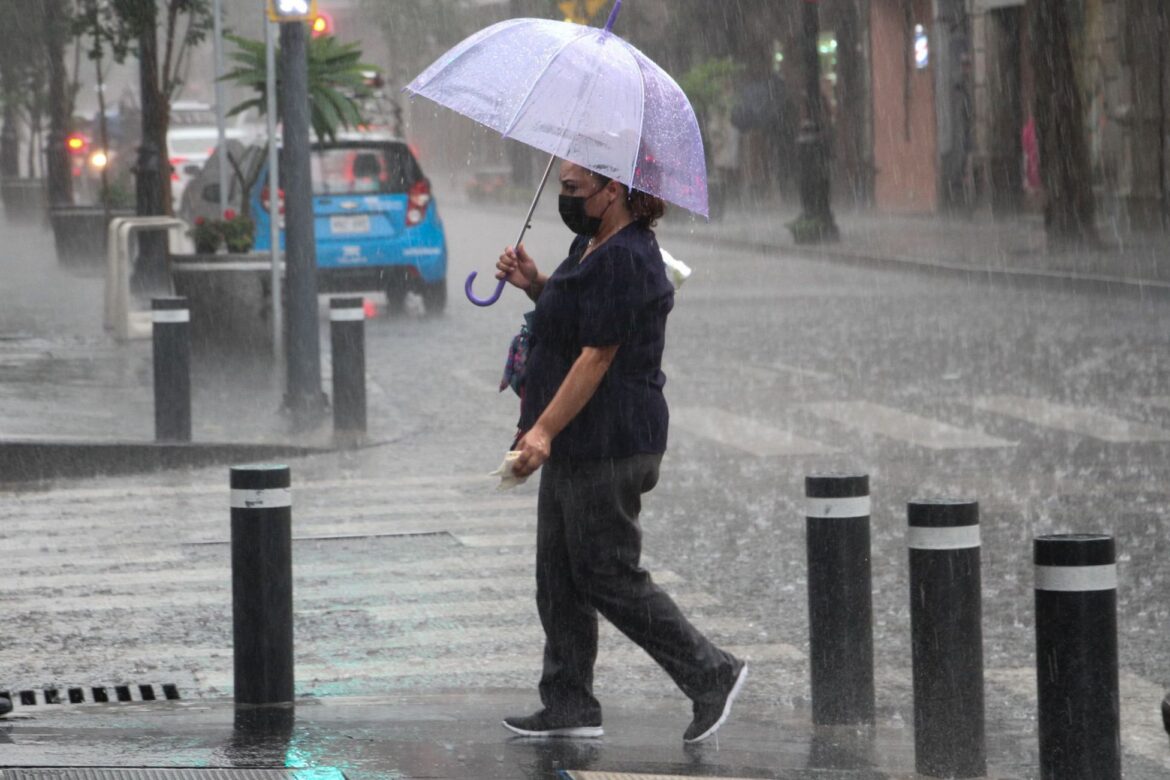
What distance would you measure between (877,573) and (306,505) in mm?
3193

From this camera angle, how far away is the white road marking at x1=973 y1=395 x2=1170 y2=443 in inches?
462

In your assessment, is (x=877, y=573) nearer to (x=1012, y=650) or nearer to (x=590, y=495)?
(x=1012, y=650)

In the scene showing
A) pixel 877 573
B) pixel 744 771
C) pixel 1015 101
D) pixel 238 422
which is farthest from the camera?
pixel 1015 101

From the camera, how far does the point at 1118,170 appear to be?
100 feet

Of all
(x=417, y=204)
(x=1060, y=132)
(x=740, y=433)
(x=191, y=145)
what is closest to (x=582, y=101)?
(x=740, y=433)

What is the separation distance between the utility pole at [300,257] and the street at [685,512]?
0.49 m

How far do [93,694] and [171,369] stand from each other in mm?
5464

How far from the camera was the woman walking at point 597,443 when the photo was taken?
17.4 ft

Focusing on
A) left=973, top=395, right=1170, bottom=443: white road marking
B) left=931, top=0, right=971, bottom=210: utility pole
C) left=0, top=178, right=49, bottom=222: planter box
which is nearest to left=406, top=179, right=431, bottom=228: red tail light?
left=973, top=395, right=1170, bottom=443: white road marking

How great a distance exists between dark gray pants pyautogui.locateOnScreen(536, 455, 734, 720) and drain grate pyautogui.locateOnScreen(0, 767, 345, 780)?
0.76 meters

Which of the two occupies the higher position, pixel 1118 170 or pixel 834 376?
pixel 1118 170

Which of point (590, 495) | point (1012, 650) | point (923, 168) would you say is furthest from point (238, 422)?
point (923, 168)

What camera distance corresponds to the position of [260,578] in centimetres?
607

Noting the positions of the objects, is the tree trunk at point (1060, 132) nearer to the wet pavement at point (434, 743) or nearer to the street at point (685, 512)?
the street at point (685, 512)
